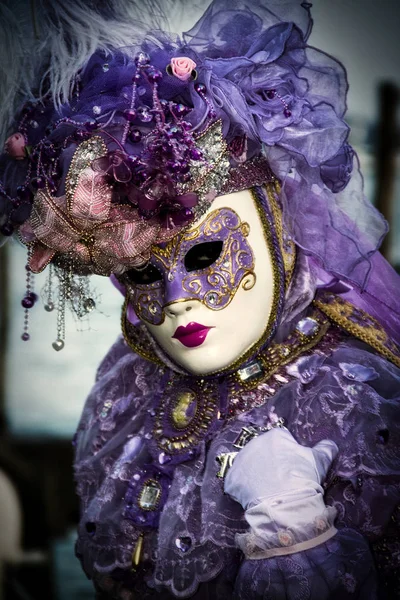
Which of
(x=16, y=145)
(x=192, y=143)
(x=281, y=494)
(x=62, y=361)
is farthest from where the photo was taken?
(x=62, y=361)

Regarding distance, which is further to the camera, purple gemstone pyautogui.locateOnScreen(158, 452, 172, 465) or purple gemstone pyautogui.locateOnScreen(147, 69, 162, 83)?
purple gemstone pyautogui.locateOnScreen(158, 452, 172, 465)

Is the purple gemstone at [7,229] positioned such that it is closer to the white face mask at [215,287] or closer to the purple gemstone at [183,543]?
the white face mask at [215,287]

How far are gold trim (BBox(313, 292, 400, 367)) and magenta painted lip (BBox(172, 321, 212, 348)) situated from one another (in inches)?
9.1

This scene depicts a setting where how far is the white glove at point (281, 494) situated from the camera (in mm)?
1070

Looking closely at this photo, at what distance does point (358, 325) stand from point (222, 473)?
1.14ft

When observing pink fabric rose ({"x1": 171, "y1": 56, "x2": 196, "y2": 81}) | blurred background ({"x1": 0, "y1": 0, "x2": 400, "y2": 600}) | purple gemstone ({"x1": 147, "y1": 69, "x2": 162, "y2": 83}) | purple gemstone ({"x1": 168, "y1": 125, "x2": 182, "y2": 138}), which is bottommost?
blurred background ({"x1": 0, "y1": 0, "x2": 400, "y2": 600})

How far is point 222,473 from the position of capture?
123 cm

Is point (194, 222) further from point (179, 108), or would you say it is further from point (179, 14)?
point (179, 14)

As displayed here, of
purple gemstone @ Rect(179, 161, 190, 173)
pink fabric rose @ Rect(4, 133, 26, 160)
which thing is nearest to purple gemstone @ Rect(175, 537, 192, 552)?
purple gemstone @ Rect(179, 161, 190, 173)

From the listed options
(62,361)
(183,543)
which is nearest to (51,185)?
(183,543)

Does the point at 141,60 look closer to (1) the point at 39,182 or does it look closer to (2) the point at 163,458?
(1) the point at 39,182

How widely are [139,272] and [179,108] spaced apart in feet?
0.97

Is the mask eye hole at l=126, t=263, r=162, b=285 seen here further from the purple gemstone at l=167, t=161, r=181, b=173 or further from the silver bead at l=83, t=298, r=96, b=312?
the purple gemstone at l=167, t=161, r=181, b=173

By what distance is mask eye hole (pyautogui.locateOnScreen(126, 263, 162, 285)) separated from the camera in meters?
1.32
